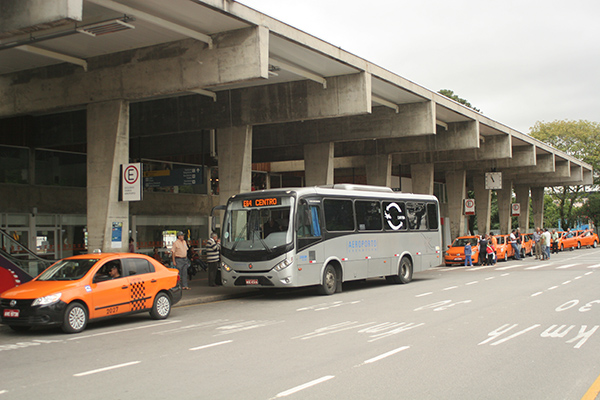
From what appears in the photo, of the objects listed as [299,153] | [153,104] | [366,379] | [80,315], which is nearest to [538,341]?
[366,379]

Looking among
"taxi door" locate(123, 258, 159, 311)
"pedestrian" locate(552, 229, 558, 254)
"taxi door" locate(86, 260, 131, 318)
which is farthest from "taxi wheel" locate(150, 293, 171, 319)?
"pedestrian" locate(552, 229, 558, 254)

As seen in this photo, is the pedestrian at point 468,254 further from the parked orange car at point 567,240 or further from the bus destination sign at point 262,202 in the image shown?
the parked orange car at point 567,240

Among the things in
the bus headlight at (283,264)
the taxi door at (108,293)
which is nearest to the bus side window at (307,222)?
the bus headlight at (283,264)

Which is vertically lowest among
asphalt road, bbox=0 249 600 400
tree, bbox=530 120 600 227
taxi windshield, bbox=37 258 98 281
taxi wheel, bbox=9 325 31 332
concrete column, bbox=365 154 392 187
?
taxi wheel, bbox=9 325 31 332

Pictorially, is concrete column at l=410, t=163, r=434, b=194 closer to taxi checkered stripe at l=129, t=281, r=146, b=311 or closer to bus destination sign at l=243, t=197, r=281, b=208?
bus destination sign at l=243, t=197, r=281, b=208

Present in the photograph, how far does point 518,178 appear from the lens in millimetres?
61688

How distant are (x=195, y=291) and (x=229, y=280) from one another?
247cm

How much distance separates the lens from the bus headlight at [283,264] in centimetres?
1744

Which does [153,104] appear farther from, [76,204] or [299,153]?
[299,153]

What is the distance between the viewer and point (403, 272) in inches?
912

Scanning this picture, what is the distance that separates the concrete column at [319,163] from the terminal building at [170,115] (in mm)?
100

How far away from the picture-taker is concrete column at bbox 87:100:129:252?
62.6 ft

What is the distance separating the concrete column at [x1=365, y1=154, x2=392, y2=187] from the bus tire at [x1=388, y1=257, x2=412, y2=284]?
1232cm

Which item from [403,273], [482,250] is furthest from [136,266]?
[482,250]
